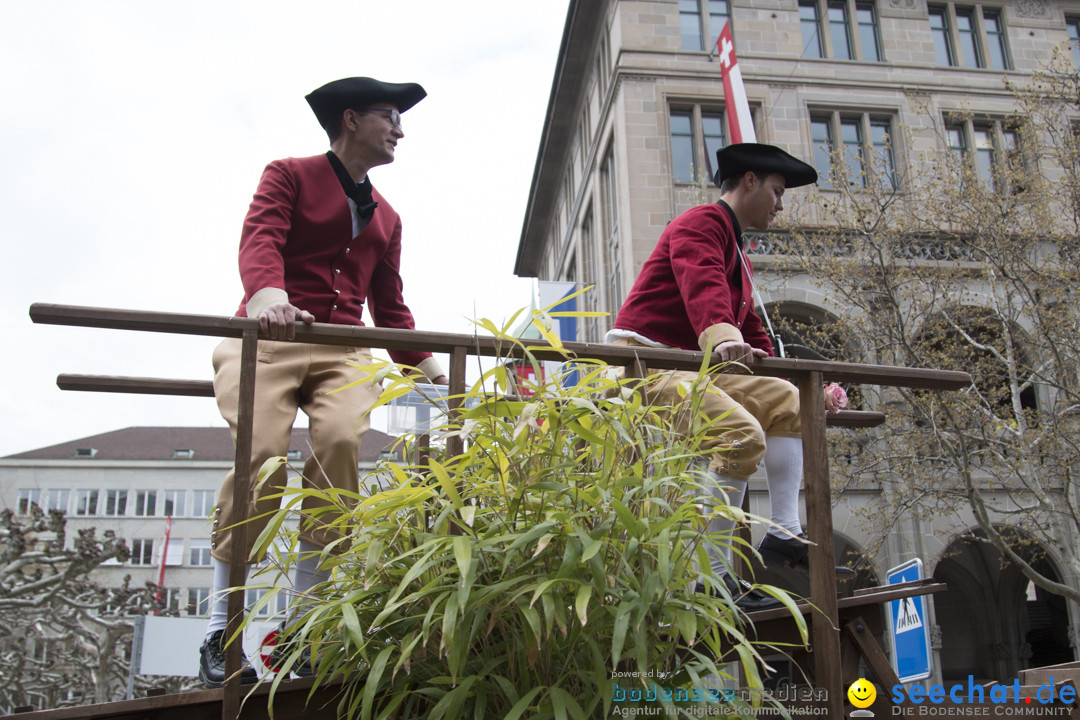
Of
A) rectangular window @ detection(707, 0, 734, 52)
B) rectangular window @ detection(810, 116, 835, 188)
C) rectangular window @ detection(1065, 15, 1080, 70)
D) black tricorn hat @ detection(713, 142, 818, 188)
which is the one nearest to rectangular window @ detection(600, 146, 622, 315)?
rectangular window @ detection(707, 0, 734, 52)

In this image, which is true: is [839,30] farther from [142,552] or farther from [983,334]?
[142,552]

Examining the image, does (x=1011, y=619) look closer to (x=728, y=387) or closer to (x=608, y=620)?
(x=728, y=387)

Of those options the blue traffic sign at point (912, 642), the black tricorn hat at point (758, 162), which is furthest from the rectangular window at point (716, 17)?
the black tricorn hat at point (758, 162)

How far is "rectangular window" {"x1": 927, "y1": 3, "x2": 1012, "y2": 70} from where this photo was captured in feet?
Result: 74.9

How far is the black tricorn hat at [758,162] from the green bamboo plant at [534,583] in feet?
7.21

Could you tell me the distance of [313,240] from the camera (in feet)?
11.2

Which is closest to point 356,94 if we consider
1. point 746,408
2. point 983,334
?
point 746,408

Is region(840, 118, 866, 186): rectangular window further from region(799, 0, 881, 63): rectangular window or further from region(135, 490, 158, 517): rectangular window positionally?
region(135, 490, 158, 517): rectangular window

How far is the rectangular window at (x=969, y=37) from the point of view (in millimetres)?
22828

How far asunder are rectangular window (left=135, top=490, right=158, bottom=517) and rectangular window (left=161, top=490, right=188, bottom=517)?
1.83 feet

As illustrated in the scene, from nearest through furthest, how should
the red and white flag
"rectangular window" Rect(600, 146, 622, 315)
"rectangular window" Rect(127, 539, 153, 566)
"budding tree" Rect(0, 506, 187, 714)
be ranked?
1. the red and white flag
2. "budding tree" Rect(0, 506, 187, 714)
3. "rectangular window" Rect(600, 146, 622, 315)
4. "rectangular window" Rect(127, 539, 153, 566)

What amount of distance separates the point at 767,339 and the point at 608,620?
250cm

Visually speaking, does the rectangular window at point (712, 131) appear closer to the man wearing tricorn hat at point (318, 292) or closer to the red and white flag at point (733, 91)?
the red and white flag at point (733, 91)

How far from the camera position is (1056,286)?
539 inches
